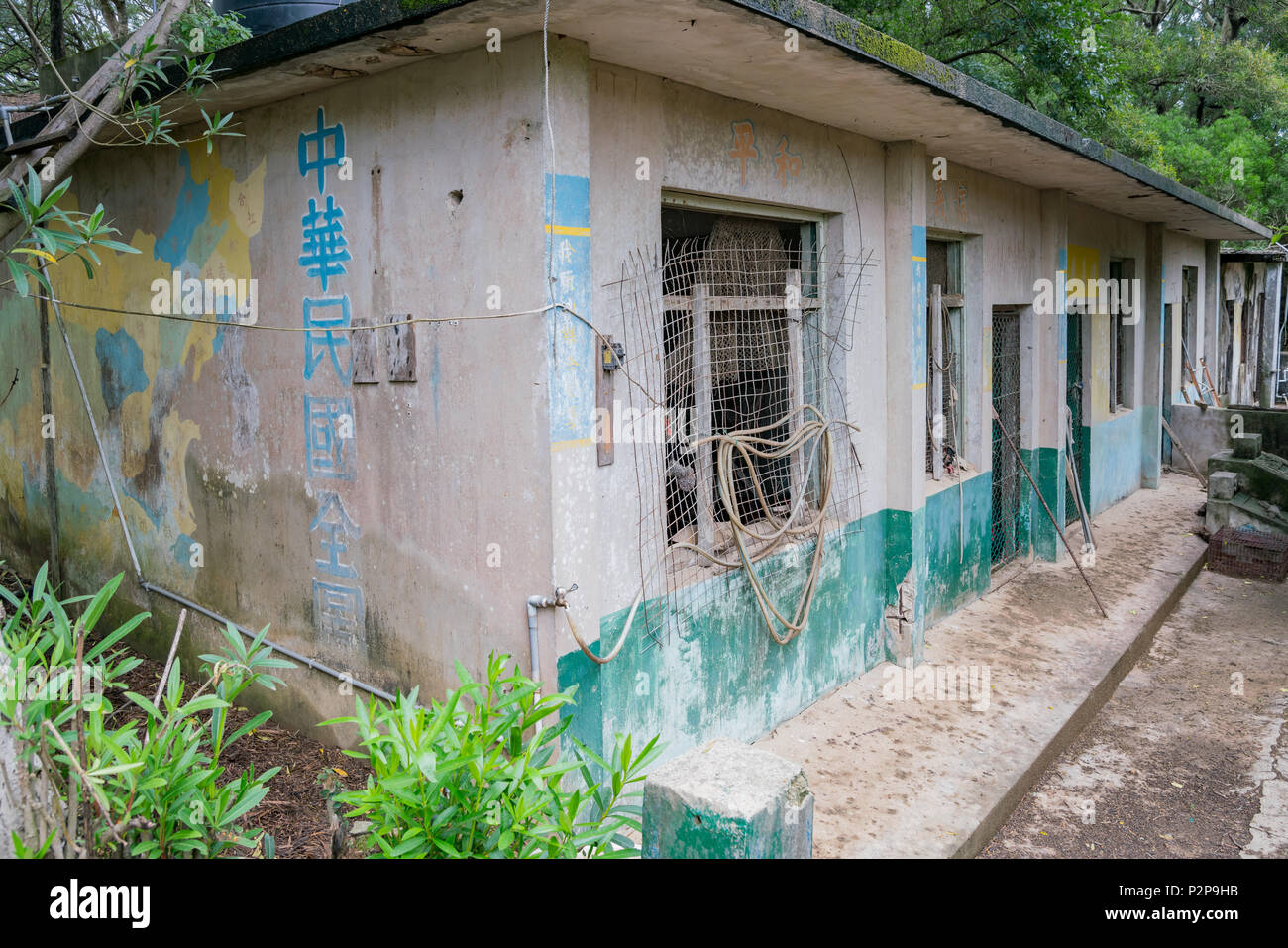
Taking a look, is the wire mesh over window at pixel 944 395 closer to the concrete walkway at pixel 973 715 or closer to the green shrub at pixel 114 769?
the concrete walkway at pixel 973 715

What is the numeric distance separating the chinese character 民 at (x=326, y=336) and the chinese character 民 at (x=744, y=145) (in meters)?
1.98

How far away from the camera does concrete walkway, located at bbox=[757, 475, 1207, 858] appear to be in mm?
4480

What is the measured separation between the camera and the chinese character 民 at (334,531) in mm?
4436

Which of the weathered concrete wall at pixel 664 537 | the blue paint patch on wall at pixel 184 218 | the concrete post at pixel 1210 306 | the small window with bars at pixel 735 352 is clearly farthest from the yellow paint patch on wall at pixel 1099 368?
the blue paint patch on wall at pixel 184 218

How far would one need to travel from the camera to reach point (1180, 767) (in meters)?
5.44

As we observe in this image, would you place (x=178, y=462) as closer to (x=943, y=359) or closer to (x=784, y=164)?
(x=784, y=164)

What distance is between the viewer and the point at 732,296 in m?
4.82

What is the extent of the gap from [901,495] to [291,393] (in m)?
3.69

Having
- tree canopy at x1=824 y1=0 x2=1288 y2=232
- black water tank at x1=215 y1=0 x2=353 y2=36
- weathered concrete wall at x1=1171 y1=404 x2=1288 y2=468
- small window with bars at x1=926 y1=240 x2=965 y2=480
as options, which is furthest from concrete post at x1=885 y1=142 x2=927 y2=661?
weathered concrete wall at x1=1171 y1=404 x2=1288 y2=468

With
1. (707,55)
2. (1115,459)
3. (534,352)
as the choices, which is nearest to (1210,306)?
(1115,459)

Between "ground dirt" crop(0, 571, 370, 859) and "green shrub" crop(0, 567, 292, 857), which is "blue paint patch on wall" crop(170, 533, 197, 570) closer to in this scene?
"ground dirt" crop(0, 571, 370, 859)

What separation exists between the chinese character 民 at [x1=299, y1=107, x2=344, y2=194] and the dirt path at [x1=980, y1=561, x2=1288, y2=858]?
4324 mm

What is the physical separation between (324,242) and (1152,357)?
440 inches

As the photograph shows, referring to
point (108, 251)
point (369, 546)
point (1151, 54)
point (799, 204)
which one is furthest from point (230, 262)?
point (1151, 54)
